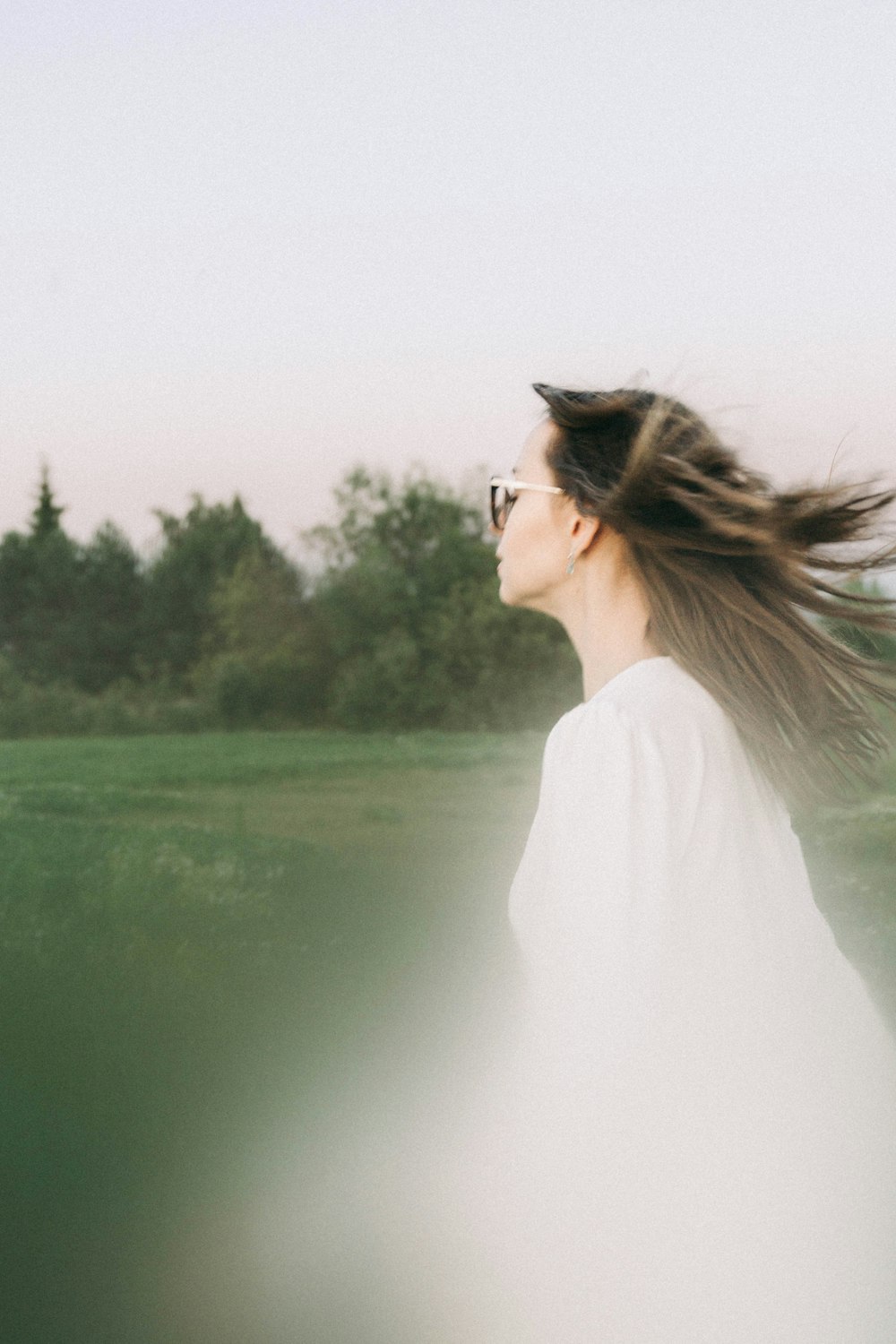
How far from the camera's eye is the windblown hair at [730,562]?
4.27ft

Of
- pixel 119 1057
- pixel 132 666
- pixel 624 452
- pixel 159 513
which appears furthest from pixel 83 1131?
pixel 159 513

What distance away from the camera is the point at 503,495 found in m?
1.67

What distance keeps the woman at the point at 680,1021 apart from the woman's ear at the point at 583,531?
0.02 meters

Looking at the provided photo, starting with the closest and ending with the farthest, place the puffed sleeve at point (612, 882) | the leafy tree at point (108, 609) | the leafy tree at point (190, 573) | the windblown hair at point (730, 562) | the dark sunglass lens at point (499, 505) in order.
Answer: the puffed sleeve at point (612, 882), the windblown hair at point (730, 562), the dark sunglass lens at point (499, 505), the leafy tree at point (190, 573), the leafy tree at point (108, 609)

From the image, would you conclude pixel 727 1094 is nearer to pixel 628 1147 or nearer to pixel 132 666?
pixel 628 1147

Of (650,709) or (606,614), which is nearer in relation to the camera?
(650,709)

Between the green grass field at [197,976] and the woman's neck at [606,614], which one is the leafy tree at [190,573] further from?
the woman's neck at [606,614]

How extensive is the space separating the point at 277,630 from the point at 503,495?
656 inches

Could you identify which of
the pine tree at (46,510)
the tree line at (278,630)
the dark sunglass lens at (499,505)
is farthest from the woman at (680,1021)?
the pine tree at (46,510)

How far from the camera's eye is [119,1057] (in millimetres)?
3814

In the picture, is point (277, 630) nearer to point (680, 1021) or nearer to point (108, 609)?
point (108, 609)

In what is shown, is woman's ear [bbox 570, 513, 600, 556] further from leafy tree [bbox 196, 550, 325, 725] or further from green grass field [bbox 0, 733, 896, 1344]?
leafy tree [bbox 196, 550, 325, 725]

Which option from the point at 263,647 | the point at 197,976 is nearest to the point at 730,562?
the point at 197,976

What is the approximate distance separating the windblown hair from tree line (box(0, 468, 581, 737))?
451 inches
